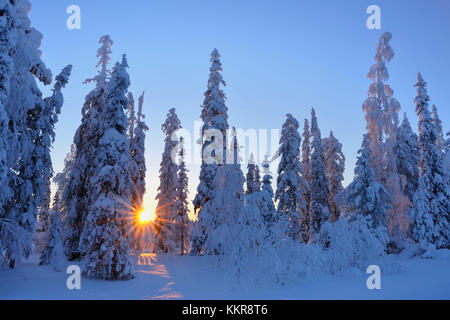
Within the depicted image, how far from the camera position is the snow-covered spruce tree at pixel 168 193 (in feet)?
112

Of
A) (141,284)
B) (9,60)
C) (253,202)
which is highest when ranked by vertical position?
(9,60)

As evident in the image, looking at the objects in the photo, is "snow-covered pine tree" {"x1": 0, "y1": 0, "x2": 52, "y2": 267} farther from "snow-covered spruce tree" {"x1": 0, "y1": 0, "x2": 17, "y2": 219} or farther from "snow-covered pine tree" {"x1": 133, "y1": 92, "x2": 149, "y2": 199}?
"snow-covered pine tree" {"x1": 133, "y1": 92, "x2": 149, "y2": 199}

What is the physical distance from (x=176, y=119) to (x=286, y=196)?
53.5ft

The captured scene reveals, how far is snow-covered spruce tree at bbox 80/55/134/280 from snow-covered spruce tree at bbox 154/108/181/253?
17.9 m

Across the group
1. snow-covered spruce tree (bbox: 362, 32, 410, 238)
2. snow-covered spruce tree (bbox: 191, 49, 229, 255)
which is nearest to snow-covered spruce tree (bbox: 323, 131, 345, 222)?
snow-covered spruce tree (bbox: 362, 32, 410, 238)

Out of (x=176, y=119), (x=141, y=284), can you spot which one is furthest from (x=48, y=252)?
(x=176, y=119)

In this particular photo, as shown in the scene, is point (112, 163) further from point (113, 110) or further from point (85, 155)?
point (85, 155)

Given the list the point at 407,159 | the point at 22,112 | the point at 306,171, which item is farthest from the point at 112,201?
the point at 407,159

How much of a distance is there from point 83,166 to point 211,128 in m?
10.1

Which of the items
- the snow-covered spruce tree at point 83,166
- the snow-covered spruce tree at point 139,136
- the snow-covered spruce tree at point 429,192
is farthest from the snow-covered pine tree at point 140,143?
the snow-covered spruce tree at point 429,192

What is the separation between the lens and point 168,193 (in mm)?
34219

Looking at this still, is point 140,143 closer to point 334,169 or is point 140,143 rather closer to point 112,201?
point 112,201
